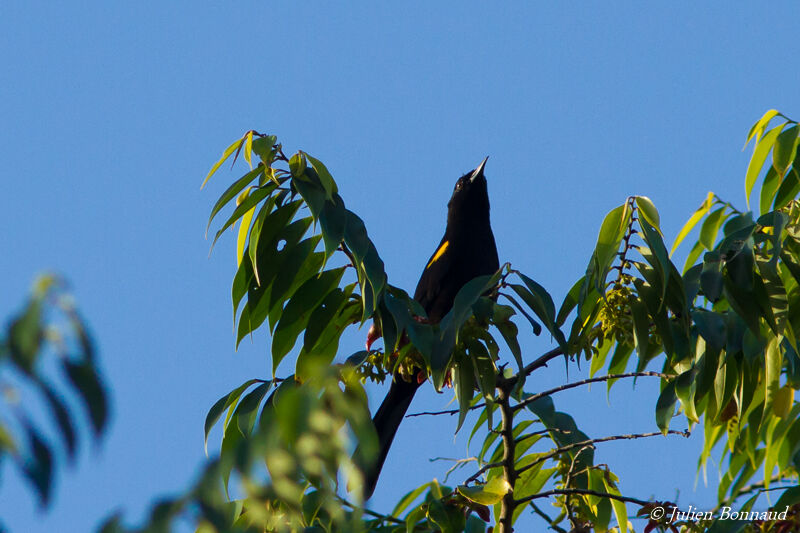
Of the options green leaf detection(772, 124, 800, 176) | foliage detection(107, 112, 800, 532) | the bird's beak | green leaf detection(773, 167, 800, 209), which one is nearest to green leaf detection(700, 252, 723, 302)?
foliage detection(107, 112, 800, 532)

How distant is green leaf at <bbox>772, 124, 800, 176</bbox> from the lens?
2.68 metres

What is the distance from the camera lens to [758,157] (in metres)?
2.79

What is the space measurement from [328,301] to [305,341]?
13cm

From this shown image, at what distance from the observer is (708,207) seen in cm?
266

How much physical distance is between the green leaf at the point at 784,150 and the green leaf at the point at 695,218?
0.22 m

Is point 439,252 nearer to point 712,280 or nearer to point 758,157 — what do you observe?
point 758,157

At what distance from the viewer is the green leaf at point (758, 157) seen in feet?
9.04

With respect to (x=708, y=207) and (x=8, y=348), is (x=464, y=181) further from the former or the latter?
(x=8, y=348)

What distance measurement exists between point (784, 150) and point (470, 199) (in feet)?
9.99

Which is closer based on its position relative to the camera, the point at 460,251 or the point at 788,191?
the point at 788,191

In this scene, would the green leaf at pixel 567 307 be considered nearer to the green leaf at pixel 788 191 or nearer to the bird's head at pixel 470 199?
the green leaf at pixel 788 191

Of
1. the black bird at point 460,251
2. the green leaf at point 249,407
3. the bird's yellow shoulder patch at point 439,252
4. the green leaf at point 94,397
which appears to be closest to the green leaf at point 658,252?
the green leaf at point 249,407

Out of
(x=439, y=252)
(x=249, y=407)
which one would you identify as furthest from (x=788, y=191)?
(x=439, y=252)

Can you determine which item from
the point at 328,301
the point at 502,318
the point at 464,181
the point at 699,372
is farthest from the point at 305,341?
the point at 464,181
